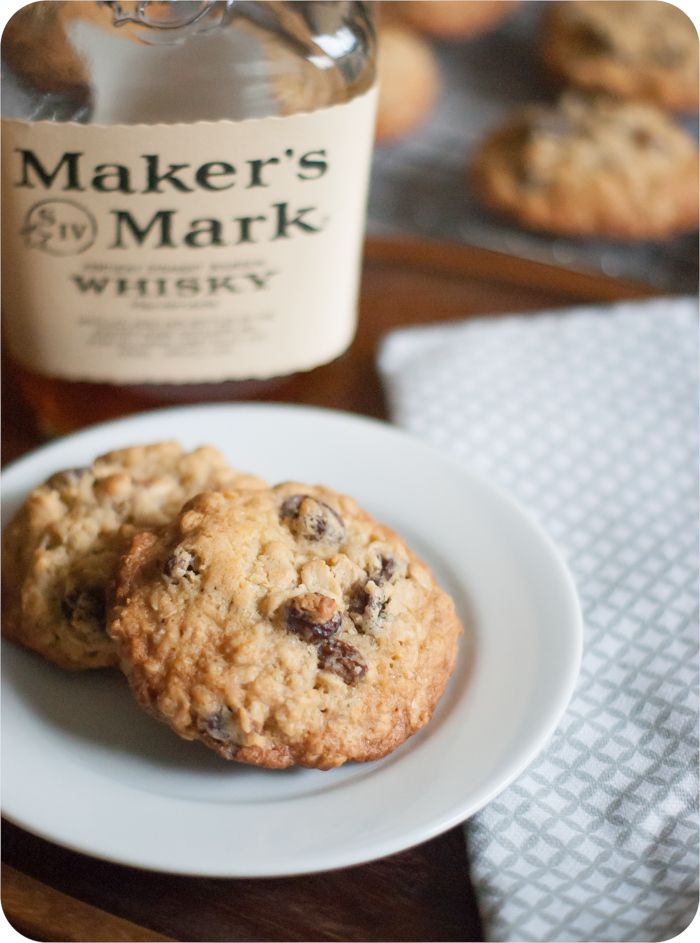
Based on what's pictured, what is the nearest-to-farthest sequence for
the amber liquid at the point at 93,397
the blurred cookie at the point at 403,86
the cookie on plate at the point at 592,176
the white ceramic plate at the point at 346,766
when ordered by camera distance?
1. the white ceramic plate at the point at 346,766
2. the amber liquid at the point at 93,397
3. the cookie on plate at the point at 592,176
4. the blurred cookie at the point at 403,86

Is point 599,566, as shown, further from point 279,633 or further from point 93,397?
point 93,397

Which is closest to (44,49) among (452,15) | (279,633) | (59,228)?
(59,228)

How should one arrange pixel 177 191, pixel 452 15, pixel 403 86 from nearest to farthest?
pixel 177 191 → pixel 403 86 → pixel 452 15

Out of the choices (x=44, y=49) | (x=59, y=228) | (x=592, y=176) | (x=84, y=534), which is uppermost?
(x=44, y=49)

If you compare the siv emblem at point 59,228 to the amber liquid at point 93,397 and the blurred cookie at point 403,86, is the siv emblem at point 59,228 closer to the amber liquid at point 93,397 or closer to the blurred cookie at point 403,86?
the amber liquid at point 93,397

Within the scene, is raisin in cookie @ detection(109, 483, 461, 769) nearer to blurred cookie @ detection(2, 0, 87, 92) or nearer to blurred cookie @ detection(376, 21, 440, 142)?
blurred cookie @ detection(2, 0, 87, 92)

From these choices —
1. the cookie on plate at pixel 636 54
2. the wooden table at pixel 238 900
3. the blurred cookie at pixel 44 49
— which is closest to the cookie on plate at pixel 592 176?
the cookie on plate at pixel 636 54

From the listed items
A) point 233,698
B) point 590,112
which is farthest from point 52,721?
point 590,112

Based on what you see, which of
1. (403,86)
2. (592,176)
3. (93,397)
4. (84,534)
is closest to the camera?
(84,534)
